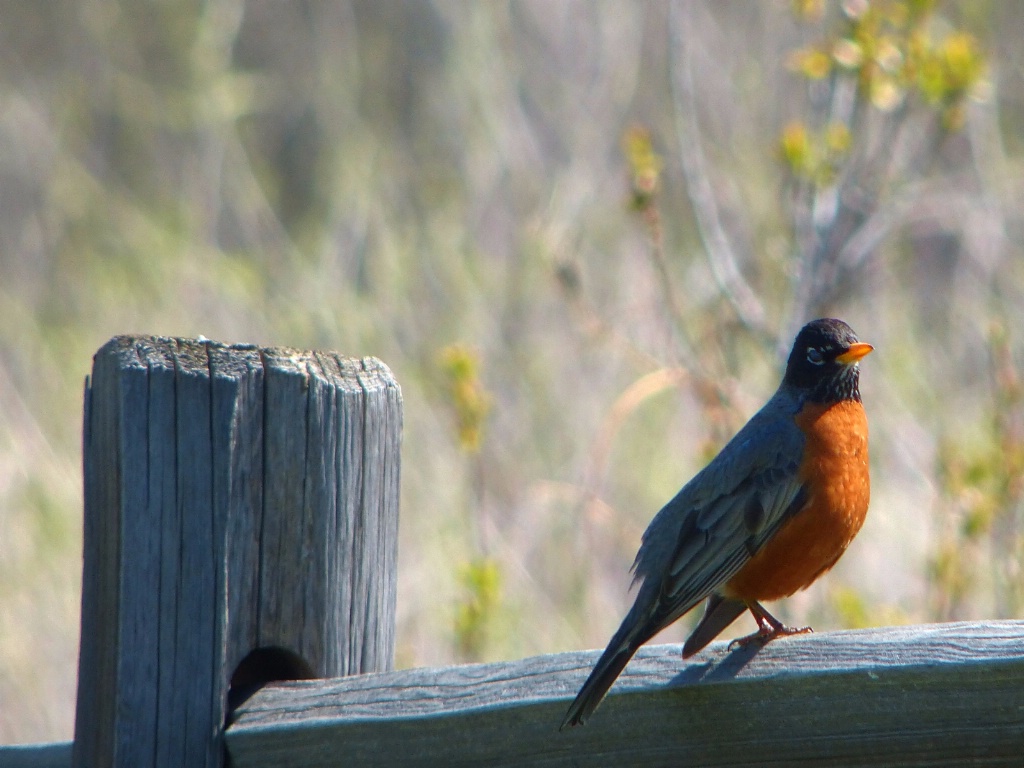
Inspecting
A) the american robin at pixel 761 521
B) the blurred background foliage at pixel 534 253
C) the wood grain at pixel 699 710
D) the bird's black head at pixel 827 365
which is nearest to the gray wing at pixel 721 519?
the american robin at pixel 761 521

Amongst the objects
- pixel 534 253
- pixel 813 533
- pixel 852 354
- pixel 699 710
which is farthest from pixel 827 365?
pixel 534 253

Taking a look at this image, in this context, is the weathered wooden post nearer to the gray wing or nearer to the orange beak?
the gray wing

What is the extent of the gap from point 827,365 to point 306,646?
191 cm

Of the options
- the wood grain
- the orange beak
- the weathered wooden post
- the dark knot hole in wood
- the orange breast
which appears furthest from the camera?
the orange beak

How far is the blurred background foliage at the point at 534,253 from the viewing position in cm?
518

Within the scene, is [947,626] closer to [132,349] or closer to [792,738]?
[792,738]

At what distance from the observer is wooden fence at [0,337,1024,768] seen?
2078mm

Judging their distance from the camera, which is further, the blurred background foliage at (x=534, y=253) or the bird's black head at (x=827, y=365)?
the blurred background foliage at (x=534, y=253)

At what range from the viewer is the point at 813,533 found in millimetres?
3150

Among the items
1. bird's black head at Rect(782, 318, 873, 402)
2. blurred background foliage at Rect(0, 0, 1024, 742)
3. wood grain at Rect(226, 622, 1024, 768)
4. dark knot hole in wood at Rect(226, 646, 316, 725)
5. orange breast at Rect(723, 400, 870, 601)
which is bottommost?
wood grain at Rect(226, 622, 1024, 768)

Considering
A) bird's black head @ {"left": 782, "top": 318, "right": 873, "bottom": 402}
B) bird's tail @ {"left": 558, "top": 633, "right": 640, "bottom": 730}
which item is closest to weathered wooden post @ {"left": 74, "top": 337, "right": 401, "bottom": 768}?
bird's tail @ {"left": 558, "top": 633, "right": 640, "bottom": 730}

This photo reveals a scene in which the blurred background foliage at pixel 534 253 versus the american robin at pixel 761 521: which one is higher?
the blurred background foliage at pixel 534 253

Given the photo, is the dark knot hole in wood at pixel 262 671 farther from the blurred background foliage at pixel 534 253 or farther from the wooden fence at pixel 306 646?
the blurred background foliage at pixel 534 253

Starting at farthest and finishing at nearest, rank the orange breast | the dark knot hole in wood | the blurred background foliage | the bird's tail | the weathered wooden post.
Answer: the blurred background foliage
the orange breast
the dark knot hole in wood
the weathered wooden post
the bird's tail
